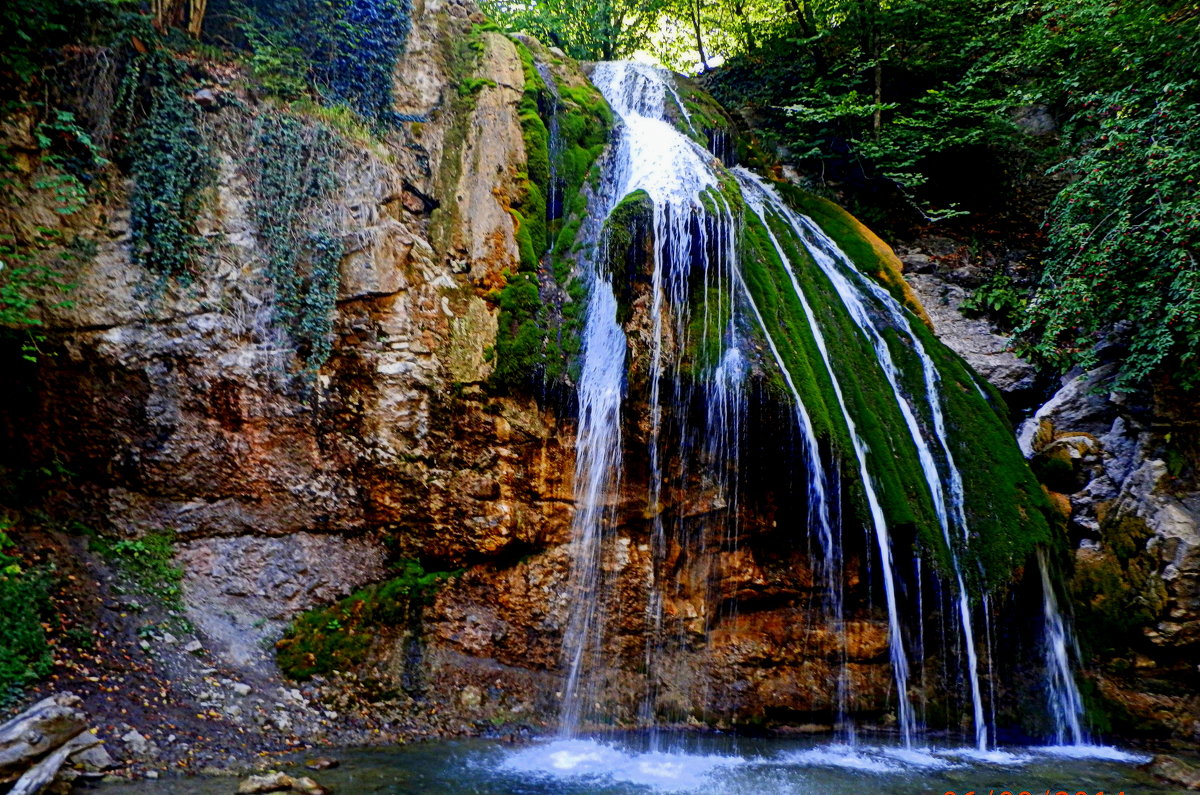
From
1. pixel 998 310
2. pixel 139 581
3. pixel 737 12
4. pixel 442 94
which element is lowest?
pixel 139 581

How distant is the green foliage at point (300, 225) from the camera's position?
695 centimetres

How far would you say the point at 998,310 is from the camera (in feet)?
35.4

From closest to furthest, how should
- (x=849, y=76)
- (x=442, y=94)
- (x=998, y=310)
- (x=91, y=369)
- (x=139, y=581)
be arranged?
(x=139, y=581), (x=91, y=369), (x=442, y=94), (x=998, y=310), (x=849, y=76)

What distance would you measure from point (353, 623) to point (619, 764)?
→ 2.92 m

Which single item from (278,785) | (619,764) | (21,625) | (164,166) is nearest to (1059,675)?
(619,764)

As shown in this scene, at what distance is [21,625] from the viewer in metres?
4.85

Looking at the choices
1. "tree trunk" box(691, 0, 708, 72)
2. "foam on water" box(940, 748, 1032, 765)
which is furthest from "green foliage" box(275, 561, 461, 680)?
"tree trunk" box(691, 0, 708, 72)

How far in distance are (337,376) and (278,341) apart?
2.34ft

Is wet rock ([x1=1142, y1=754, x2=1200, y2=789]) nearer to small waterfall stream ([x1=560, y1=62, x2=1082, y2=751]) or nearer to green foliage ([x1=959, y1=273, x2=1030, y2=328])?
small waterfall stream ([x1=560, y1=62, x2=1082, y2=751])

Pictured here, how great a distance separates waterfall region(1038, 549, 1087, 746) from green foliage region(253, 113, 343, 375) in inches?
334

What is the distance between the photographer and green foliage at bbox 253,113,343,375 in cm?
695

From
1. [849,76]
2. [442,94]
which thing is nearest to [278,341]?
[442,94]

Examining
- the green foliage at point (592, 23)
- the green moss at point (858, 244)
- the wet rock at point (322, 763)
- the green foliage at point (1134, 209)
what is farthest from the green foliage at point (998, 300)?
the wet rock at point (322, 763)

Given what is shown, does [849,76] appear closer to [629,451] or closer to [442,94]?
[442,94]
